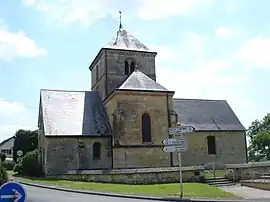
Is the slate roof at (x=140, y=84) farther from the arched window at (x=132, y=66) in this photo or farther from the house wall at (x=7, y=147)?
the house wall at (x=7, y=147)

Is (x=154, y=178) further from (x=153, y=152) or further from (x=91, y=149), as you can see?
(x=91, y=149)

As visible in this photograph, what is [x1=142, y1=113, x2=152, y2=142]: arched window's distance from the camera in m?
31.5

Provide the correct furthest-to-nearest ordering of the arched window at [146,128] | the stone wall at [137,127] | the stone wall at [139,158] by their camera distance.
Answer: the arched window at [146,128]
the stone wall at [137,127]
the stone wall at [139,158]

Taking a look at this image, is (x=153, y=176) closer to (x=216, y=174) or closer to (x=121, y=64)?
(x=216, y=174)

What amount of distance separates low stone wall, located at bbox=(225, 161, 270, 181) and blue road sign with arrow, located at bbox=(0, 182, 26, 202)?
22.4 metres

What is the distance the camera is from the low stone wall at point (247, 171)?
2517cm

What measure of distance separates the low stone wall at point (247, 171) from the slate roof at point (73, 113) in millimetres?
11844

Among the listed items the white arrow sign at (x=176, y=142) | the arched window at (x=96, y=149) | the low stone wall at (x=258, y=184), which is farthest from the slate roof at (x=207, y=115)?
the white arrow sign at (x=176, y=142)

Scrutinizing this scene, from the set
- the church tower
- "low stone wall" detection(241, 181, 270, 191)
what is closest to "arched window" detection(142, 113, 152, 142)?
the church tower

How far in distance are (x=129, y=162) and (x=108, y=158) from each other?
8.82 feet

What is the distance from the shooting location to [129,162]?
30.2 m

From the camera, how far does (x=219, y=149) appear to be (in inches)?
1442

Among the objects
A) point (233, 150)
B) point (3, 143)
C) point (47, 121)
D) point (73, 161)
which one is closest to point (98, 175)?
point (73, 161)

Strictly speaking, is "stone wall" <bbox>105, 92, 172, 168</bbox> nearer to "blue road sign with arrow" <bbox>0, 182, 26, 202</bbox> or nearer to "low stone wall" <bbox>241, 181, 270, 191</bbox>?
"low stone wall" <bbox>241, 181, 270, 191</bbox>
